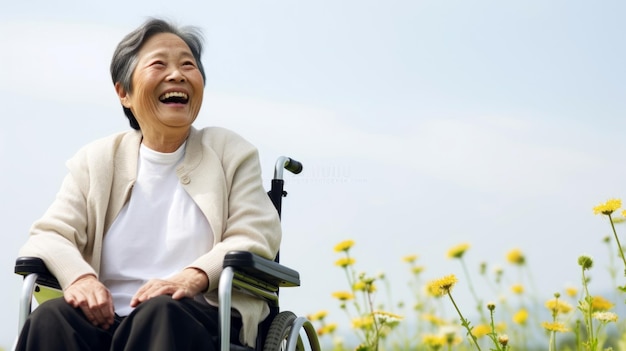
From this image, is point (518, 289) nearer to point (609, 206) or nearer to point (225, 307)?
point (609, 206)

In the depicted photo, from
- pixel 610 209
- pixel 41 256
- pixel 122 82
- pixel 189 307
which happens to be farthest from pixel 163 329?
pixel 610 209

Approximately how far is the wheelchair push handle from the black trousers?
0.77 m

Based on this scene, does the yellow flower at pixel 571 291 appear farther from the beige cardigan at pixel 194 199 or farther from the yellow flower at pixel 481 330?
the beige cardigan at pixel 194 199

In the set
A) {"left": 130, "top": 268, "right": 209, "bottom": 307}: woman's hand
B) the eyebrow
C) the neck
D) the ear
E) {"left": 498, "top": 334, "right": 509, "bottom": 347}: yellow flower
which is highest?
the eyebrow

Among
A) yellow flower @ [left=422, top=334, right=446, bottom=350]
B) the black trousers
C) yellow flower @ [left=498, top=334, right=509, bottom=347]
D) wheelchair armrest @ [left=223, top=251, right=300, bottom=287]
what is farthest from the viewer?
yellow flower @ [left=422, top=334, right=446, bottom=350]

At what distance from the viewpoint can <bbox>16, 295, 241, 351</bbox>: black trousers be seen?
2227 mm

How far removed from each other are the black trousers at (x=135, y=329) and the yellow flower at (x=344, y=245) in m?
1.09

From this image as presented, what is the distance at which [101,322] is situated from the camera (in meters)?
2.39

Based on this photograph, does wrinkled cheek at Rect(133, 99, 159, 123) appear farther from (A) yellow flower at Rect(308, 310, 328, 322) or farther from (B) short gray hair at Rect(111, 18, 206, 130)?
(A) yellow flower at Rect(308, 310, 328, 322)

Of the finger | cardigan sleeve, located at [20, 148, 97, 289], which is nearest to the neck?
cardigan sleeve, located at [20, 148, 97, 289]

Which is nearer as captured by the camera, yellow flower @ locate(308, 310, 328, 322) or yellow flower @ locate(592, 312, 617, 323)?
yellow flower @ locate(592, 312, 617, 323)

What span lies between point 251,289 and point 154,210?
421 mm

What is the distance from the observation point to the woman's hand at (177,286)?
2.35 m

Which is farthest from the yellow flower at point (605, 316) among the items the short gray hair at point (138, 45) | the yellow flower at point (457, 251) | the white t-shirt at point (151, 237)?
the short gray hair at point (138, 45)
